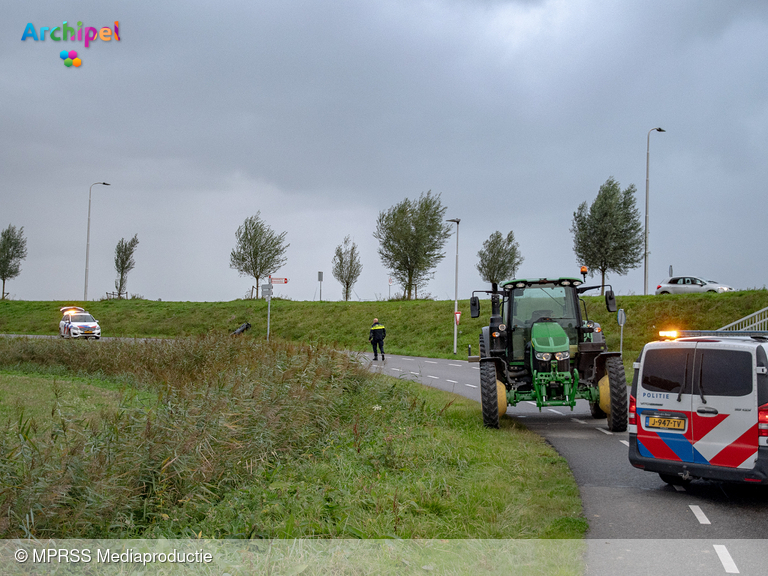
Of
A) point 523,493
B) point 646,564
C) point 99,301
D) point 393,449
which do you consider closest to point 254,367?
point 393,449

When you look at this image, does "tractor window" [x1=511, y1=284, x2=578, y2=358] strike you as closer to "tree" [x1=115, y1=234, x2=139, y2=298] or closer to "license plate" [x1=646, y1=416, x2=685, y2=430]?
"license plate" [x1=646, y1=416, x2=685, y2=430]

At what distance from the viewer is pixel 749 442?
6695 mm

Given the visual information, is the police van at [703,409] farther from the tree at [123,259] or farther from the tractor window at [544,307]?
Answer: the tree at [123,259]

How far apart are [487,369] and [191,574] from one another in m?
7.58

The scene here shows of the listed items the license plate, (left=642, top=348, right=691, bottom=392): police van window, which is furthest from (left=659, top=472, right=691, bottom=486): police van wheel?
(left=642, top=348, right=691, bottom=392): police van window

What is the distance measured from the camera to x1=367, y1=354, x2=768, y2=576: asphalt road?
5.17m

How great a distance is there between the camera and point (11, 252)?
219ft

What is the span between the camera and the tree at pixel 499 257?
63.4 metres

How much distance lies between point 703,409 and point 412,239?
141 ft

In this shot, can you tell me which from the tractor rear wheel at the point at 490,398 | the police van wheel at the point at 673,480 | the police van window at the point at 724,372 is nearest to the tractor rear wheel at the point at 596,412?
the tractor rear wheel at the point at 490,398

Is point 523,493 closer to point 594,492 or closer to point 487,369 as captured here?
point 594,492

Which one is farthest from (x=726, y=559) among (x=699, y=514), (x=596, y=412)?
(x=596, y=412)

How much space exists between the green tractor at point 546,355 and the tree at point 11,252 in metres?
67.4

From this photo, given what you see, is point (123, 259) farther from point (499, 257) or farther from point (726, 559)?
point (726, 559)
